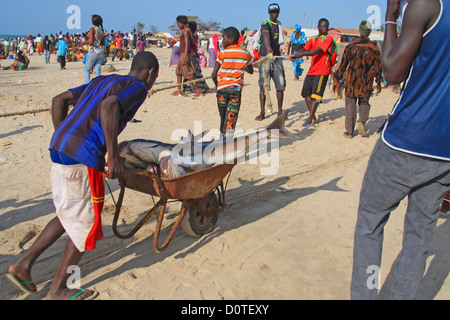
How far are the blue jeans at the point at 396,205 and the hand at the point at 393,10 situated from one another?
72 centimetres

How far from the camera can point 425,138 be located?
1.95 metres

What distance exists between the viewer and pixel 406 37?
73.6 inches

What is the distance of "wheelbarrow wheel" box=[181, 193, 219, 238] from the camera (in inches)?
136

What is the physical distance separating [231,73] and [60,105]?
3320 millimetres

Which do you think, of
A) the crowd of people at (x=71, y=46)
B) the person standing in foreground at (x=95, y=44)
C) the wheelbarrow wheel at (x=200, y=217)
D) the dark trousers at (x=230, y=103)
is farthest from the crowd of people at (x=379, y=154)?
the crowd of people at (x=71, y=46)

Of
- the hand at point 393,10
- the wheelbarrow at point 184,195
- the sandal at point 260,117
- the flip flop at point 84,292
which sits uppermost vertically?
the hand at point 393,10

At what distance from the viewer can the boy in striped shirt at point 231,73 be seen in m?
5.54

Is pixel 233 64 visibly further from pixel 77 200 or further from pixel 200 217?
pixel 77 200

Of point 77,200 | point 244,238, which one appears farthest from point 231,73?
point 77,200

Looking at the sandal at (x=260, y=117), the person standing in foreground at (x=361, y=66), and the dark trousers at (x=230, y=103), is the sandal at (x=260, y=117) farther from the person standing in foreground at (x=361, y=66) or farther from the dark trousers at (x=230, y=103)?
the dark trousers at (x=230, y=103)

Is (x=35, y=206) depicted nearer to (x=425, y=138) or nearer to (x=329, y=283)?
(x=329, y=283)

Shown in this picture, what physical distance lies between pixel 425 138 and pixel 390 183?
309mm

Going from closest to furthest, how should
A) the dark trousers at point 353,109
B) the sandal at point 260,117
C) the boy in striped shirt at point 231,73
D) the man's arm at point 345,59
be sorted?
1. the boy in striped shirt at point 231,73
2. the man's arm at point 345,59
3. the dark trousers at point 353,109
4. the sandal at point 260,117
